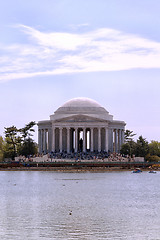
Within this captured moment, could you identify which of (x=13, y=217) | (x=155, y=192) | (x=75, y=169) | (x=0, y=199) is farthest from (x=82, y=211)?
(x=75, y=169)

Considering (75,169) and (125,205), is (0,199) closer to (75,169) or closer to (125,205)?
(125,205)

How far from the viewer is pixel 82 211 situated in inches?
3009

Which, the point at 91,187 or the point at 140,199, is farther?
the point at 91,187

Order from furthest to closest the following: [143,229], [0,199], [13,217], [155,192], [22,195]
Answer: [155,192]
[22,195]
[0,199]
[13,217]
[143,229]

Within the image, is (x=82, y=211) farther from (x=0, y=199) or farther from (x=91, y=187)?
(x=91, y=187)

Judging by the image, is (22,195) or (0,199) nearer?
(0,199)

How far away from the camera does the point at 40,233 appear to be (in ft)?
199

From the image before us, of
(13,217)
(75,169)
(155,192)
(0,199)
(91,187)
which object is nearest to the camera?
(13,217)

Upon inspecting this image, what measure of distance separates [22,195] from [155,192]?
2352 centimetres

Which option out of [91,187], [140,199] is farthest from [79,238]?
[91,187]

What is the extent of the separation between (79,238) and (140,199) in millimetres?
37247

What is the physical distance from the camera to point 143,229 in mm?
63219

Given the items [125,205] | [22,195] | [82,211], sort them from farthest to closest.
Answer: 1. [22,195]
2. [125,205]
3. [82,211]

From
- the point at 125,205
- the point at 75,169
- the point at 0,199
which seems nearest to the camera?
the point at 125,205
